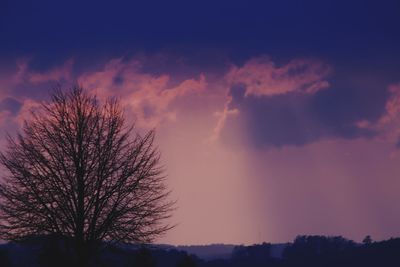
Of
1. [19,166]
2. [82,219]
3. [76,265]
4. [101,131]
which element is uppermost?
[101,131]

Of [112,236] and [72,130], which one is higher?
[72,130]

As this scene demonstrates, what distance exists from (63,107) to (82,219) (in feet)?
15.3

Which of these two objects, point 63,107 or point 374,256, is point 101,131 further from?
point 374,256

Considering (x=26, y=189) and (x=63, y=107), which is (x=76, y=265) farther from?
(x=63, y=107)

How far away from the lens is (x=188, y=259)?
1797 inches

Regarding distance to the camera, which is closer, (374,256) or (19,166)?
(19,166)

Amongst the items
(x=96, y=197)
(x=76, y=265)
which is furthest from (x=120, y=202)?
(x=76, y=265)

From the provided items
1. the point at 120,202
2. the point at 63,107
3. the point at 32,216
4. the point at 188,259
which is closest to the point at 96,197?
the point at 120,202

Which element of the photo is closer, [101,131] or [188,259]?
[101,131]

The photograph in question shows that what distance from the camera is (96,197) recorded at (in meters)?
21.1

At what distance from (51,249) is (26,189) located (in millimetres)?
2580

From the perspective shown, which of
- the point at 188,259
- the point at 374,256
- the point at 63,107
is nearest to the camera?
the point at 63,107

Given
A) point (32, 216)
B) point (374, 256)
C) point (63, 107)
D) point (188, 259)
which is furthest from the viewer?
point (374, 256)

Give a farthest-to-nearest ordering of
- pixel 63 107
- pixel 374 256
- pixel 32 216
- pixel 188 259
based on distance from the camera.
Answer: pixel 374 256, pixel 188 259, pixel 63 107, pixel 32 216
